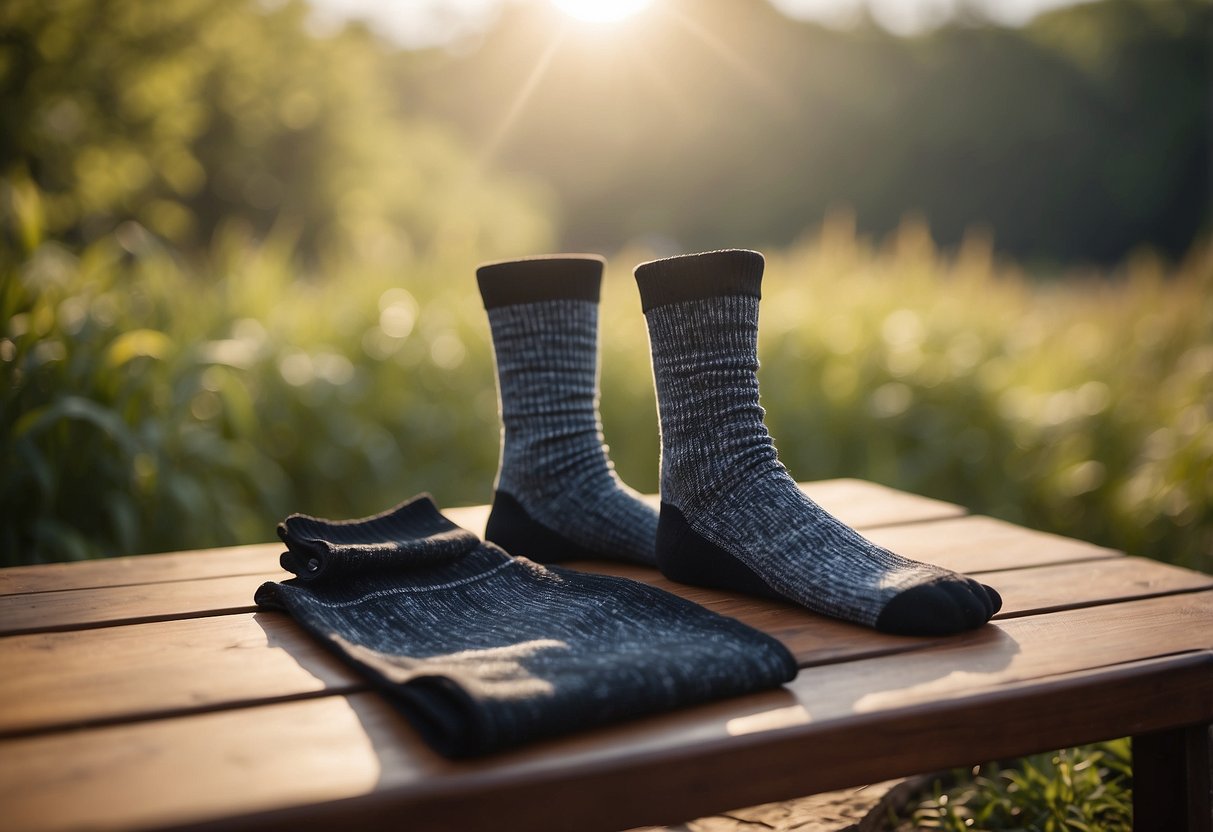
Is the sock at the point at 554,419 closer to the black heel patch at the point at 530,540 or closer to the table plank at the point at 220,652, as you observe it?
the black heel patch at the point at 530,540

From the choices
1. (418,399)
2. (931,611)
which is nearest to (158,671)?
(931,611)

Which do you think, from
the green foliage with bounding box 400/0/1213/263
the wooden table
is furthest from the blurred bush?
the green foliage with bounding box 400/0/1213/263

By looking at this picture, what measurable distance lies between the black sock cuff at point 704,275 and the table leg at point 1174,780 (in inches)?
22.4

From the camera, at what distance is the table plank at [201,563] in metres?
1.16

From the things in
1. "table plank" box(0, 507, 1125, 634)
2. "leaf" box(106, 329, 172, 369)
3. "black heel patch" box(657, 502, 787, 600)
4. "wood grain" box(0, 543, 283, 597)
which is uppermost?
"leaf" box(106, 329, 172, 369)

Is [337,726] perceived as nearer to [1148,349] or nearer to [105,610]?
[105,610]

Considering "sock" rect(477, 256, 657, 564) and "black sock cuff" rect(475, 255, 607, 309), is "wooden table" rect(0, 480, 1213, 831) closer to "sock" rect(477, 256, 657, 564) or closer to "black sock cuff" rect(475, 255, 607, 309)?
"sock" rect(477, 256, 657, 564)

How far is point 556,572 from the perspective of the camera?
107 cm

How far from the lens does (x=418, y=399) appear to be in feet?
7.75

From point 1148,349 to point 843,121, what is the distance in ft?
73.2

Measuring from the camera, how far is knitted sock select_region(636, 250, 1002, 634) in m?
0.99

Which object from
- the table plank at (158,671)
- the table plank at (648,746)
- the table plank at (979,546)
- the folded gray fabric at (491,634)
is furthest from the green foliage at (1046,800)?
the table plank at (158,671)

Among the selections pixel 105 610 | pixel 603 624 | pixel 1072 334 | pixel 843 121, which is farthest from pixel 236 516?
pixel 843 121

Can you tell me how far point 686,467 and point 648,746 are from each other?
457 mm
